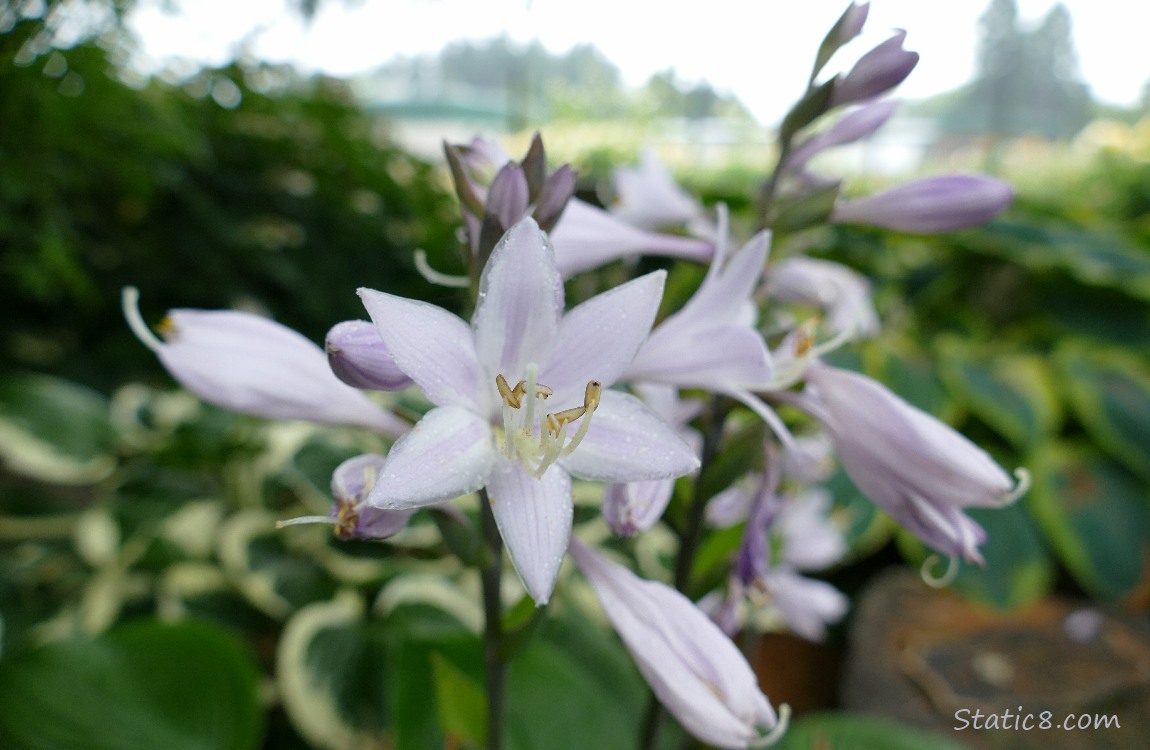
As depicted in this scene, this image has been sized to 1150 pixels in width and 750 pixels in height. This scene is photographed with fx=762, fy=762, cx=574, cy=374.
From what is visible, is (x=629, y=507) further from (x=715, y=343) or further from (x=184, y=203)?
(x=184, y=203)

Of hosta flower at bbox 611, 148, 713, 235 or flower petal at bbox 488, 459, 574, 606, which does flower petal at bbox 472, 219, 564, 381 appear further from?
hosta flower at bbox 611, 148, 713, 235

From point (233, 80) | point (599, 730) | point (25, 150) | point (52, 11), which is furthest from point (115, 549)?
point (233, 80)

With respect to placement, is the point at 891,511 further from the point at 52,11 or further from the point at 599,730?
the point at 52,11

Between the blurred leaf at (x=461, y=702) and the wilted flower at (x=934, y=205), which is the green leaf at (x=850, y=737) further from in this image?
the wilted flower at (x=934, y=205)

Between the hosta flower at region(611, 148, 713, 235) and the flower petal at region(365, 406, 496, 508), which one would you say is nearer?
the flower petal at region(365, 406, 496, 508)

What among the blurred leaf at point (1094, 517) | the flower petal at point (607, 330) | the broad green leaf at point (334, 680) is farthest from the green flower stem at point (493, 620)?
the blurred leaf at point (1094, 517)

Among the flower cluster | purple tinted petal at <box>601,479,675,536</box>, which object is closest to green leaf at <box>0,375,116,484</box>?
the flower cluster
